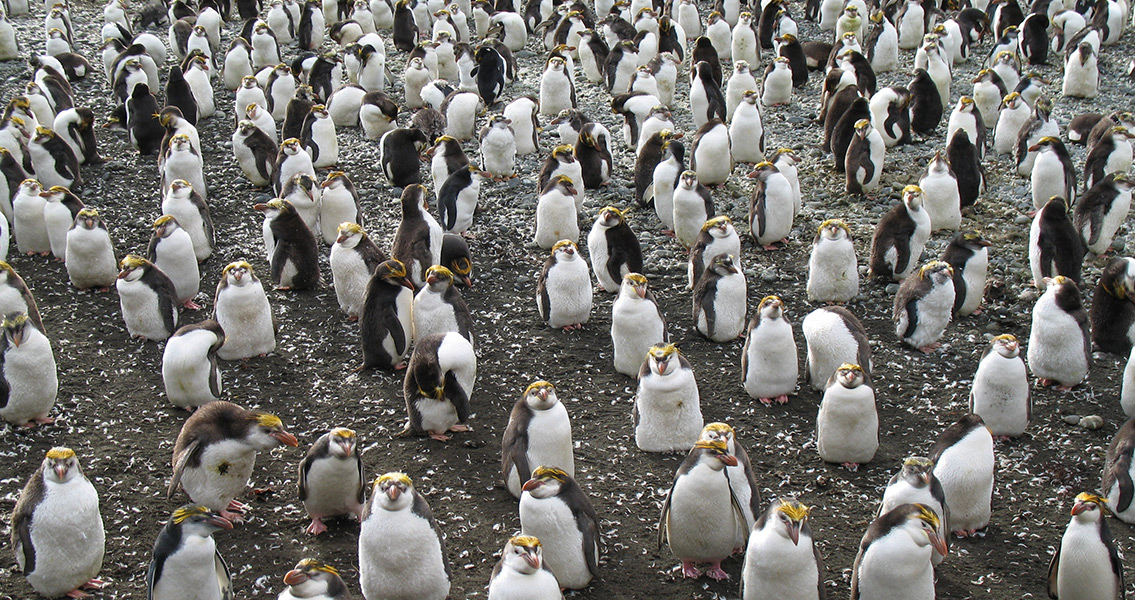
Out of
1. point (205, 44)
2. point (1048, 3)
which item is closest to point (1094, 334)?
point (1048, 3)

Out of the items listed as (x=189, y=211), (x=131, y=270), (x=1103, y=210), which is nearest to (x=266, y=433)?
(x=131, y=270)

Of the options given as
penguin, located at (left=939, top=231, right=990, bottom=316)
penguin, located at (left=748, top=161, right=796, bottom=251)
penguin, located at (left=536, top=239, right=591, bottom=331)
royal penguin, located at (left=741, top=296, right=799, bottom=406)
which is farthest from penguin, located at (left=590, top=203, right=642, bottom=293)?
penguin, located at (left=939, top=231, right=990, bottom=316)

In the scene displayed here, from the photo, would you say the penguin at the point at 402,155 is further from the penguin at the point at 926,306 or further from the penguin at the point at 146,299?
the penguin at the point at 926,306

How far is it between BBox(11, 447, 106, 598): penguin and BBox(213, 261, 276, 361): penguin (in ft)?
8.45

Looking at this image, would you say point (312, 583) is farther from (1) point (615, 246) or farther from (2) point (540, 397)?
(1) point (615, 246)

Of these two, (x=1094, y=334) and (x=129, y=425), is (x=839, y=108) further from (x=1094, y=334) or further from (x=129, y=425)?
(x=129, y=425)

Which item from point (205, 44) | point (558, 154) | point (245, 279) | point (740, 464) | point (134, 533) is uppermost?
point (205, 44)

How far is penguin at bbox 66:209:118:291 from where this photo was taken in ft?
29.1

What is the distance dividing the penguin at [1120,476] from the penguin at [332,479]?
4.41 m

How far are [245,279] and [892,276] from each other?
18.0 ft

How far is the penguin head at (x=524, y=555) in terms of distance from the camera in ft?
15.8

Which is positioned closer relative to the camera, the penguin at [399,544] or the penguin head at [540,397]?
the penguin at [399,544]

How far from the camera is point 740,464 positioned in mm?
5898

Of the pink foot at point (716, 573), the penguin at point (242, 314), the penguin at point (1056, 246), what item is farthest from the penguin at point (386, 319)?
the penguin at point (1056, 246)
